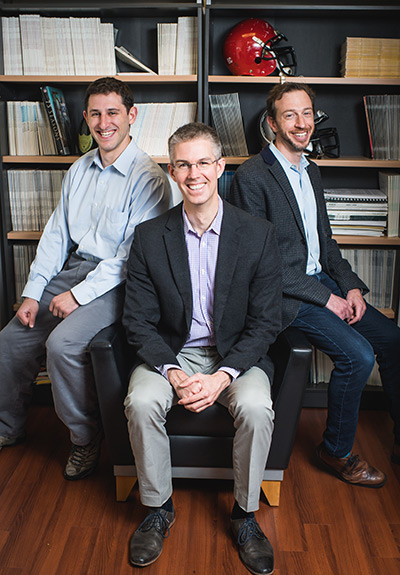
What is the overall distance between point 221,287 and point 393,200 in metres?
1.27

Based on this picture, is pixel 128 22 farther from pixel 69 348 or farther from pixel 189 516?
pixel 189 516

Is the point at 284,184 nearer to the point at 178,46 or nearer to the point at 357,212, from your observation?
the point at 357,212

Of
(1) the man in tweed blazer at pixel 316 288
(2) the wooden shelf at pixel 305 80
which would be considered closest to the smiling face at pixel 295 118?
(1) the man in tweed blazer at pixel 316 288

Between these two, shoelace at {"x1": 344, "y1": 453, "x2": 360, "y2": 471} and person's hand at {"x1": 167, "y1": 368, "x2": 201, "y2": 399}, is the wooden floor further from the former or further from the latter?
person's hand at {"x1": 167, "y1": 368, "x2": 201, "y2": 399}

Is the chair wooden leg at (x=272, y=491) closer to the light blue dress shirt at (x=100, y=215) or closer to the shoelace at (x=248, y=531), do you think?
the shoelace at (x=248, y=531)

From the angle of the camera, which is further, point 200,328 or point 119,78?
point 119,78

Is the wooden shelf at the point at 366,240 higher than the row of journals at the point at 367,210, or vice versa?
the row of journals at the point at 367,210

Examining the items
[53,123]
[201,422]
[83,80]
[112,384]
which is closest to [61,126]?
[53,123]

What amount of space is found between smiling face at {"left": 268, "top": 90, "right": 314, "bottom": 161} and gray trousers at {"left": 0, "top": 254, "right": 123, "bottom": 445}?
966 mm

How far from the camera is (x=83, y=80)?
8.62ft

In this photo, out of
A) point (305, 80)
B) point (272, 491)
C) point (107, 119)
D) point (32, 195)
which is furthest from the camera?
point (32, 195)

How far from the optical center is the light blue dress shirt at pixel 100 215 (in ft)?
7.44

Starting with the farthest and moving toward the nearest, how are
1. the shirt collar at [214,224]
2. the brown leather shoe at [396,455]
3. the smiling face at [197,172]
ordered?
1. the brown leather shoe at [396,455]
2. the shirt collar at [214,224]
3. the smiling face at [197,172]

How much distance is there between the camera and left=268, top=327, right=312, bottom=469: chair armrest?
1920 mm
